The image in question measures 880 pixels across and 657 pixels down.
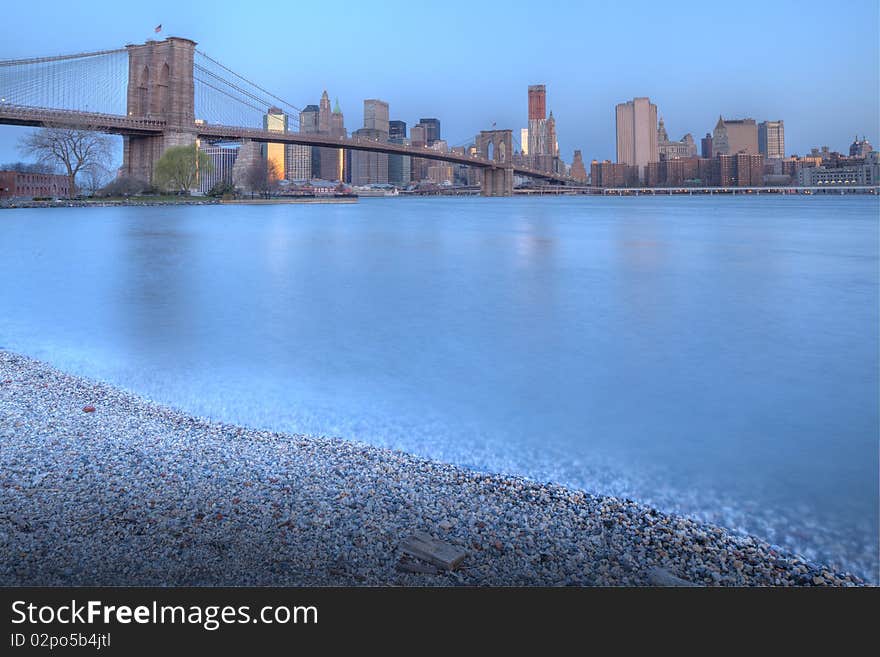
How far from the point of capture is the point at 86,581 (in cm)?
176

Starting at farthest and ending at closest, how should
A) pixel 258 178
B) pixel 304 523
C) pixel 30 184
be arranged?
pixel 30 184 < pixel 258 178 < pixel 304 523

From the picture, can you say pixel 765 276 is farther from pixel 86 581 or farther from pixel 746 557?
pixel 86 581

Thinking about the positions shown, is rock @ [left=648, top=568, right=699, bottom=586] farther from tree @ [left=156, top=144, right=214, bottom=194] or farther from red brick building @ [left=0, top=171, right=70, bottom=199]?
red brick building @ [left=0, top=171, right=70, bottom=199]

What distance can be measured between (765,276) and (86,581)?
843 centimetres

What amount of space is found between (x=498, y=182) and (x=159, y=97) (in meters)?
30.6

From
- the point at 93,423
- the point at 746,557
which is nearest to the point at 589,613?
the point at 746,557

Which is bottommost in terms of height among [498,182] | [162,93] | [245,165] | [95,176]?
[95,176]

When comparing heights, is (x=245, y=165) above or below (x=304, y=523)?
above

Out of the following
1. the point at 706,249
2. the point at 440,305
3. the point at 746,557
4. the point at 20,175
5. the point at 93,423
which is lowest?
the point at 746,557

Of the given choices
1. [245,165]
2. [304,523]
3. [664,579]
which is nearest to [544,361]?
[304,523]

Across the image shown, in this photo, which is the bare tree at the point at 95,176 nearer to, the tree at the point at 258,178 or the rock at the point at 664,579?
the tree at the point at 258,178

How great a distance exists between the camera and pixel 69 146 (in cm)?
3158

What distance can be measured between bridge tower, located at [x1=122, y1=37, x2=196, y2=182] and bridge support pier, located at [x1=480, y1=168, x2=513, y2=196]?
28503 millimetres

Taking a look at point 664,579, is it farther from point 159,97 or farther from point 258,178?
point 258,178
